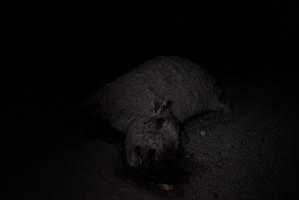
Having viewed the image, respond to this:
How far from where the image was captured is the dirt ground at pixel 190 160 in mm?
3451

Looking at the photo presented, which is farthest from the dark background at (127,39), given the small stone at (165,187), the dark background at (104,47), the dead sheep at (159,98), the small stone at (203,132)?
the small stone at (165,187)

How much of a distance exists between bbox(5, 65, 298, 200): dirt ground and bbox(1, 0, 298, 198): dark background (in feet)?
0.58

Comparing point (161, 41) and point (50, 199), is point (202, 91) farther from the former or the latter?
point (161, 41)

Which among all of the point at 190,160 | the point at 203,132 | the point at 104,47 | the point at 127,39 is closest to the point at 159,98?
the point at 203,132

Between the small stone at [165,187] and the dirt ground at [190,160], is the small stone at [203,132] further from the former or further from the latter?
the small stone at [165,187]

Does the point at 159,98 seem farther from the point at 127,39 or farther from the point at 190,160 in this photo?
the point at 127,39

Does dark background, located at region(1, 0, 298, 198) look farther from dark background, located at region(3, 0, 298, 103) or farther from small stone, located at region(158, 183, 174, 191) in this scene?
small stone, located at region(158, 183, 174, 191)

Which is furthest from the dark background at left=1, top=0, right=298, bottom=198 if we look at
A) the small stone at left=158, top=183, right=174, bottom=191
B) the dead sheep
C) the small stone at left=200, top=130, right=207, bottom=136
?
the small stone at left=200, top=130, right=207, bottom=136

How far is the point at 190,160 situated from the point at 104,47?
16.0ft

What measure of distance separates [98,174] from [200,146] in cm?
130

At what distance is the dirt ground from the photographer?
3.45 meters

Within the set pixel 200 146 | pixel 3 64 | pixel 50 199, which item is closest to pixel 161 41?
pixel 3 64

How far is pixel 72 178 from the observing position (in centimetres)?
363

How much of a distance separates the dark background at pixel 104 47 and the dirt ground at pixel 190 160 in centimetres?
18
